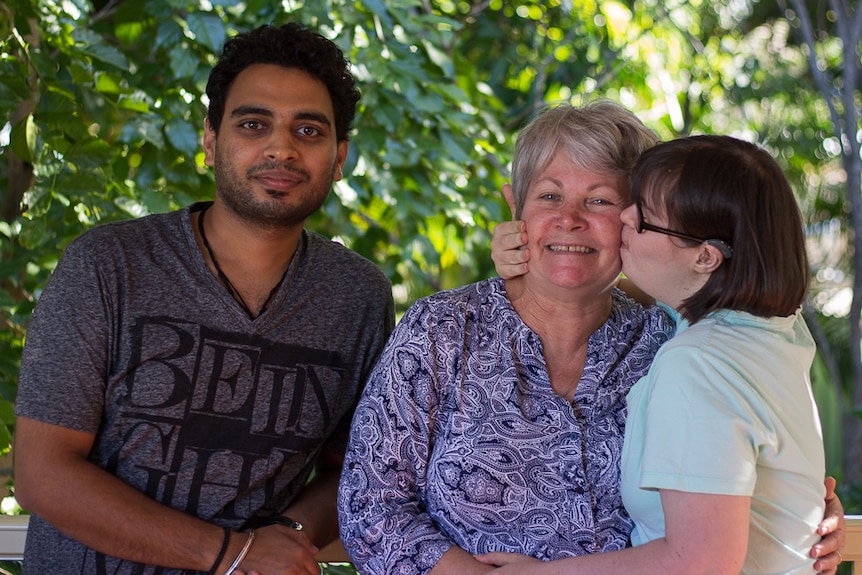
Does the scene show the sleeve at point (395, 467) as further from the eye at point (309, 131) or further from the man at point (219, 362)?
the eye at point (309, 131)

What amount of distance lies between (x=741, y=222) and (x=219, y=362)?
3.16 feet

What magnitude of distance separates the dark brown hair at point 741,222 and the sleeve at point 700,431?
132 mm

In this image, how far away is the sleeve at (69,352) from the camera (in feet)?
5.53

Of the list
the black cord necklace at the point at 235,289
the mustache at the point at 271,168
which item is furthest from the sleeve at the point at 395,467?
the mustache at the point at 271,168

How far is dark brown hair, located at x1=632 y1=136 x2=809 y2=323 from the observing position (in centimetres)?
140

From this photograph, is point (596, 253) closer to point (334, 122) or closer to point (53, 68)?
point (334, 122)

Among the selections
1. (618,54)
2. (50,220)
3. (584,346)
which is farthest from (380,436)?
(618,54)

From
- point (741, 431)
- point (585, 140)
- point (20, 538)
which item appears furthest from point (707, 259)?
point (20, 538)

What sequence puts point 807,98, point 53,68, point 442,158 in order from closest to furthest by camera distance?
1. point 53,68
2. point 442,158
3. point 807,98

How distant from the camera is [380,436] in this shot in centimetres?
166

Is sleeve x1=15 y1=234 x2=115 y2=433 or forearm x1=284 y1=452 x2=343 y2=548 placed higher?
sleeve x1=15 y1=234 x2=115 y2=433

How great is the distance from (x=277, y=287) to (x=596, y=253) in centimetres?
63

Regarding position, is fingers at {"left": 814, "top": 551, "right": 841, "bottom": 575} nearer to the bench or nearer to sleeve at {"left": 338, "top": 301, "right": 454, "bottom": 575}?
the bench

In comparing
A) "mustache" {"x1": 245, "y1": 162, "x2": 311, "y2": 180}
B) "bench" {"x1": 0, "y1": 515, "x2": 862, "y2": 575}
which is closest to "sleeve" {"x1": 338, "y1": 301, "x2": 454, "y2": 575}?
"mustache" {"x1": 245, "y1": 162, "x2": 311, "y2": 180}
